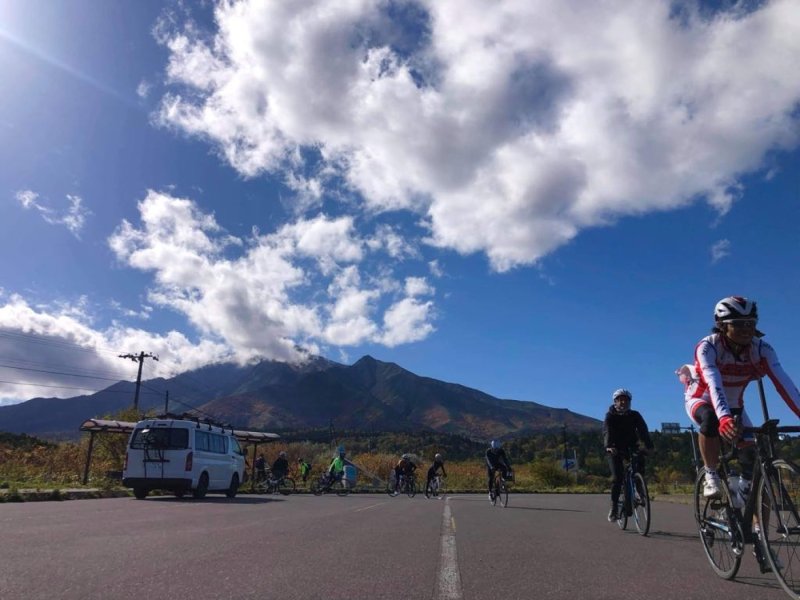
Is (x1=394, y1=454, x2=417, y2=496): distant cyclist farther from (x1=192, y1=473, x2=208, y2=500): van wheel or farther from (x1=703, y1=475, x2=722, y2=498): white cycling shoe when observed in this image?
(x1=703, y1=475, x2=722, y2=498): white cycling shoe

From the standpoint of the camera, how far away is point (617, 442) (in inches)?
330

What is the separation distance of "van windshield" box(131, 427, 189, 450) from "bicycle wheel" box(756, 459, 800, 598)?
46.1 ft

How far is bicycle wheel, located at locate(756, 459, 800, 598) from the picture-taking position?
3.49 metres

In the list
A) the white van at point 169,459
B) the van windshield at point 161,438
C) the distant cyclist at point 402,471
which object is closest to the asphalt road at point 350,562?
the white van at point 169,459

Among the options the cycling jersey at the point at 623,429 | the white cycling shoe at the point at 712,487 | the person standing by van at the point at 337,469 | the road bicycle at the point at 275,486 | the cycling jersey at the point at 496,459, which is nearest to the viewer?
the white cycling shoe at the point at 712,487

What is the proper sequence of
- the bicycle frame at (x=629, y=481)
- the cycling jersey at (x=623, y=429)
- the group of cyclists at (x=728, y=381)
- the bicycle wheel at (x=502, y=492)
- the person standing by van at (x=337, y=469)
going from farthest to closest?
the person standing by van at (x=337, y=469) → the bicycle wheel at (x=502, y=492) → the cycling jersey at (x=623, y=429) → the bicycle frame at (x=629, y=481) → the group of cyclists at (x=728, y=381)

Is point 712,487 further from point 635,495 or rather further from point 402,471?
point 402,471

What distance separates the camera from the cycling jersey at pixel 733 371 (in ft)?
13.9

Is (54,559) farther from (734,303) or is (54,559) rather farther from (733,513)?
(734,303)

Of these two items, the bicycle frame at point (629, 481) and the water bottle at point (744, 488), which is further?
the bicycle frame at point (629, 481)

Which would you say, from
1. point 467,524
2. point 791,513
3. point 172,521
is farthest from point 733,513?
point 172,521

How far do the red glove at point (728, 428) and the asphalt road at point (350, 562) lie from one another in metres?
1.02

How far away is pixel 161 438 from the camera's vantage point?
15.5 m

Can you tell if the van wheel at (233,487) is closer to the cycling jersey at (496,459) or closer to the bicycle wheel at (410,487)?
the cycling jersey at (496,459)
